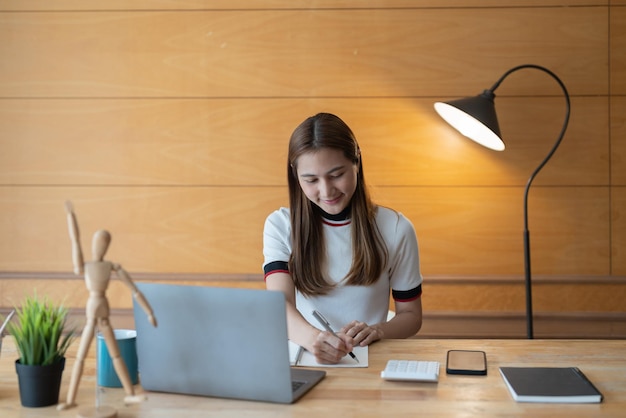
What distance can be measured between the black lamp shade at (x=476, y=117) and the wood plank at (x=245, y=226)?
296mm

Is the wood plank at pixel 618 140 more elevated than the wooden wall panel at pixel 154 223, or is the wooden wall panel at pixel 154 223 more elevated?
the wood plank at pixel 618 140

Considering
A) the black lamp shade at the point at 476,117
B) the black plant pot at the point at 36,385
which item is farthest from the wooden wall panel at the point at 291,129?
the black plant pot at the point at 36,385

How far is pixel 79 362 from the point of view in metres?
1.42

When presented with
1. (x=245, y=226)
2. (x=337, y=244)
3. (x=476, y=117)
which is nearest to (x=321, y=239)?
(x=337, y=244)

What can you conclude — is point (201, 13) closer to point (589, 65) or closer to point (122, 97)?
point (122, 97)

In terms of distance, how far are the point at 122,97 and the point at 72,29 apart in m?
0.36

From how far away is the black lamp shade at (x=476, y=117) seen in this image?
9.31 ft

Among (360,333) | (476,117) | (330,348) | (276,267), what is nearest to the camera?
(330,348)

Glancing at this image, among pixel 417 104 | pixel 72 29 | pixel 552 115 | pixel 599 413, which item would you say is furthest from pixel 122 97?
pixel 599 413

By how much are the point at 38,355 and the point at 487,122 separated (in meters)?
1.88

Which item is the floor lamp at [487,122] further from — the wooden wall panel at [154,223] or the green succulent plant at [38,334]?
the green succulent plant at [38,334]

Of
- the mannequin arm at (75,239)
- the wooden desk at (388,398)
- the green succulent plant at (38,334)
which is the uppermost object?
the mannequin arm at (75,239)

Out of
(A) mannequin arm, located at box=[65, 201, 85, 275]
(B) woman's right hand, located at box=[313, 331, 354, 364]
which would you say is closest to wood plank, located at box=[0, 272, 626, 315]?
(B) woman's right hand, located at box=[313, 331, 354, 364]

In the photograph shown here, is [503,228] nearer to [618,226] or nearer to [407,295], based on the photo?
[618,226]
